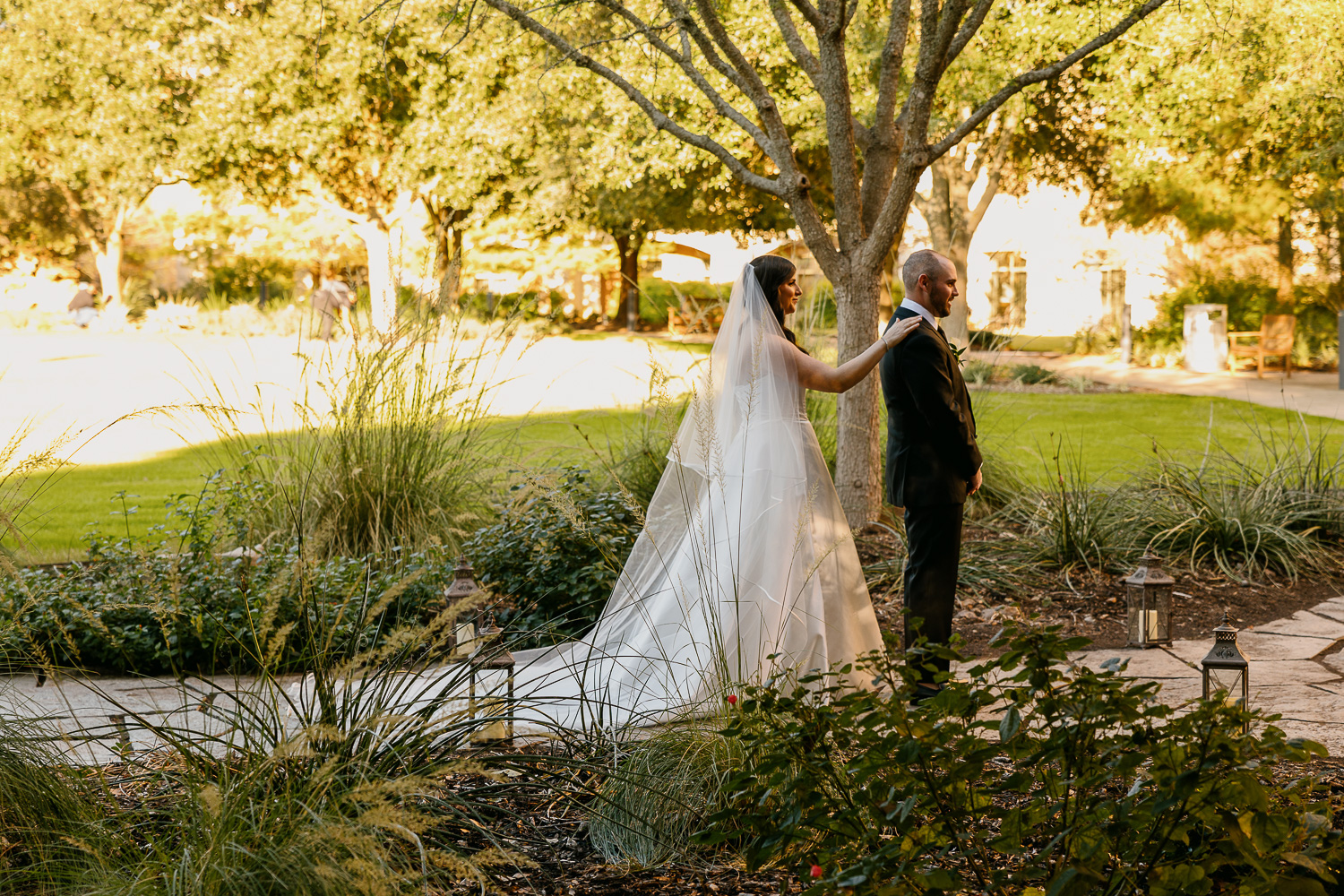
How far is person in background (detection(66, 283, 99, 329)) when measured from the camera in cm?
3180

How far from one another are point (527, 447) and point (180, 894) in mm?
8959

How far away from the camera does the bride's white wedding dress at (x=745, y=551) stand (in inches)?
166

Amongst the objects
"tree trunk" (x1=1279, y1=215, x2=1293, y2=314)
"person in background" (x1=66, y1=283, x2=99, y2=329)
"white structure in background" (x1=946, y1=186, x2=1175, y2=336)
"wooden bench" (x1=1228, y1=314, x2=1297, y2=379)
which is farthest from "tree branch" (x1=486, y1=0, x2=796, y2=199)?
"person in background" (x1=66, y1=283, x2=99, y2=329)

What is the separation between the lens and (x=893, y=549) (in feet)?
21.8

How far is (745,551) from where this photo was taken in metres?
4.36

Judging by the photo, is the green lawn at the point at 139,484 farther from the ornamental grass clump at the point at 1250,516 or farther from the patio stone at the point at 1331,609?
the patio stone at the point at 1331,609

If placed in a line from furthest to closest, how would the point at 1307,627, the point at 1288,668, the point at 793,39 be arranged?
the point at 793,39 < the point at 1307,627 < the point at 1288,668

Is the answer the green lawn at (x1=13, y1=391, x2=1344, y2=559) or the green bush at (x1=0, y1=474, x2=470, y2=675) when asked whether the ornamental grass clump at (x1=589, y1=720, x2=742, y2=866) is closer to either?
the green bush at (x1=0, y1=474, x2=470, y2=675)

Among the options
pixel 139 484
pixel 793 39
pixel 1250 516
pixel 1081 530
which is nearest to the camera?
pixel 793 39

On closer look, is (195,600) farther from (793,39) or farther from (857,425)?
(793,39)

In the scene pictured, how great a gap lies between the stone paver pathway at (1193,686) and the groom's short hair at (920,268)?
4.94 ft

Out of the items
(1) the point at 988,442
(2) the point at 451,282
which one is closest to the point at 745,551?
(2) the point at 451,282

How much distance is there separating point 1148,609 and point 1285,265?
17854mm

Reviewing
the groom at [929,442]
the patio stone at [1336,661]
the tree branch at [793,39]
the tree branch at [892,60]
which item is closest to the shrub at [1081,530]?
the patio stone at [1336,661]
